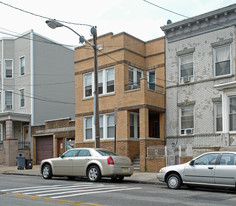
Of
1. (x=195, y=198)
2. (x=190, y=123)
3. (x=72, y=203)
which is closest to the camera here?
(x=72, y=203)

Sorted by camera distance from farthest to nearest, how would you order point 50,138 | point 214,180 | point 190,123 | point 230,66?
point 50,138
point 190,123
point 230,66
point 214,180

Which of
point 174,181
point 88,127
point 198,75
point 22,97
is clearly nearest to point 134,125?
point 88,127

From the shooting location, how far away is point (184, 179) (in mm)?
12727

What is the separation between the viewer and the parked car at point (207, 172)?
38.5 feet

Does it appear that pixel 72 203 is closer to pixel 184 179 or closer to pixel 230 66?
pixel 184 179

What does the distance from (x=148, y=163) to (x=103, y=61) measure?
780 centimetres

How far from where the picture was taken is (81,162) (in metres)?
16.1

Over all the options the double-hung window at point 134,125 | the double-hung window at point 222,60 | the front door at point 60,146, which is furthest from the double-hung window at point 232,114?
the front door at point 60,146

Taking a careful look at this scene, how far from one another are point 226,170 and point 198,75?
11007 millimetres

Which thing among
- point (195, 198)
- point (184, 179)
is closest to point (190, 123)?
point (184, 179)

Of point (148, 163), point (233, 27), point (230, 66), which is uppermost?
point (233, 27)

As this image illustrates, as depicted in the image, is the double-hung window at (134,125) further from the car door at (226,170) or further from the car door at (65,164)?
the car door at (226,170)

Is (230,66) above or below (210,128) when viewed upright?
above

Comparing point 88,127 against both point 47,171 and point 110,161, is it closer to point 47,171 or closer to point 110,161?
point 47,171
